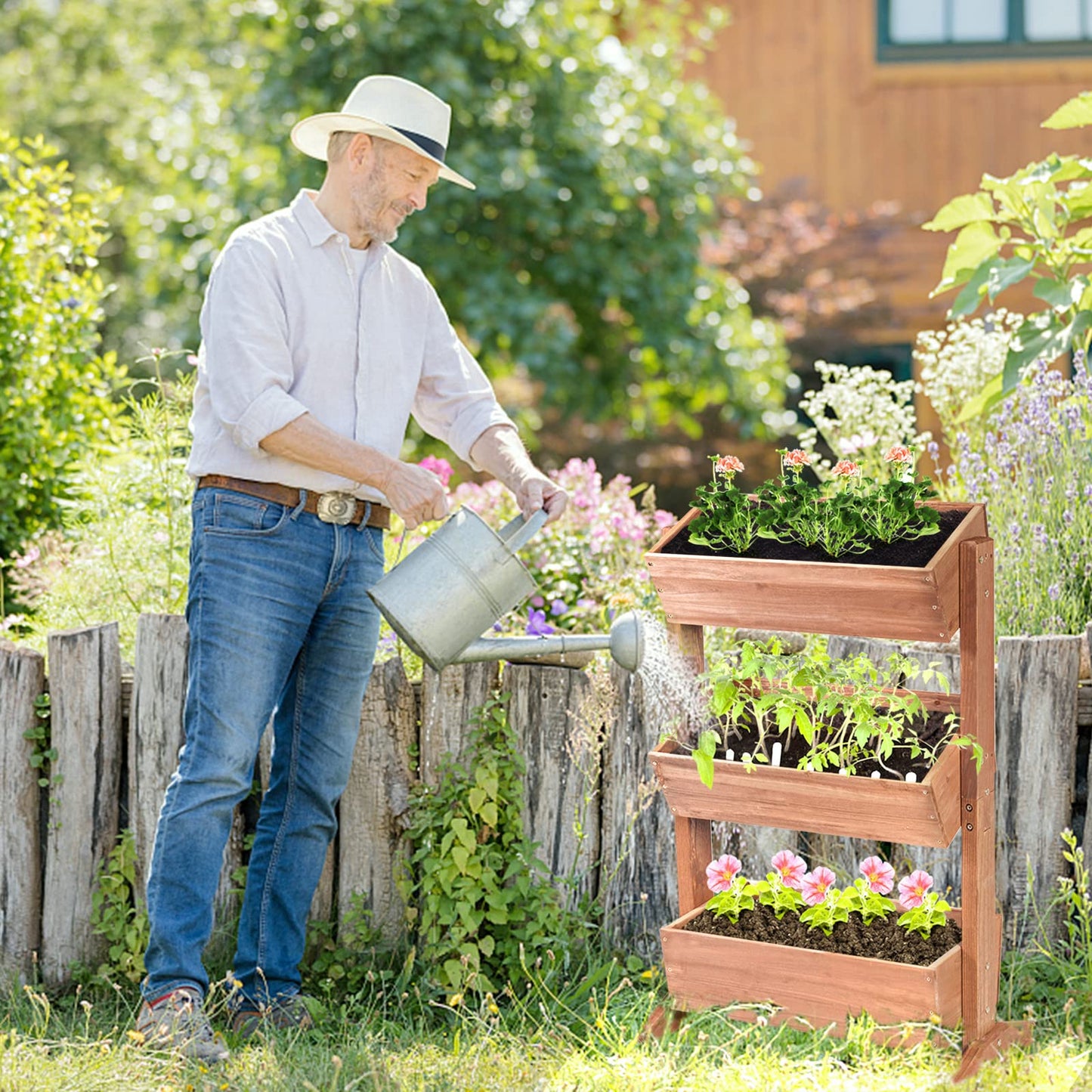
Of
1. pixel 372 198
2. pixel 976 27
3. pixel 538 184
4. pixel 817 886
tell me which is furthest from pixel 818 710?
pixel 976 27

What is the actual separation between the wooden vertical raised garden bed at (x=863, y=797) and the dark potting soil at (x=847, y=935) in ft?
0.21

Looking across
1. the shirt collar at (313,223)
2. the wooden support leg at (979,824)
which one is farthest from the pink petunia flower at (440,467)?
the wooden support leg at (979,824)

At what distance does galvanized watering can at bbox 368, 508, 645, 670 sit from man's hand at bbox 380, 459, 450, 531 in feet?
0.14

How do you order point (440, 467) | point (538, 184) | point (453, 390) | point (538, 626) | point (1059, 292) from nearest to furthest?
point (453, 390) < point (538, 626) < point (1059, 292) < point (440, 467) < point (538, 184)

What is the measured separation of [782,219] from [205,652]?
20.6ft

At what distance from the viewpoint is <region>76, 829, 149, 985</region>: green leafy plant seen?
3.12 meters

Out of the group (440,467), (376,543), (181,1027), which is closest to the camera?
(181,1027)

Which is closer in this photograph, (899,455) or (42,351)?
(899,455)

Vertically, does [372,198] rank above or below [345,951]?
above

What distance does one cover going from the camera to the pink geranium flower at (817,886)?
267 cm

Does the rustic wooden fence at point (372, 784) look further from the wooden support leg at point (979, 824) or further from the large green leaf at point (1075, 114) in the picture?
the large green leaf at point (1075, 114)

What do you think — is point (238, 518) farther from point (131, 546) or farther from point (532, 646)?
point (131, 546)

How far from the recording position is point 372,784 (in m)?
3.20

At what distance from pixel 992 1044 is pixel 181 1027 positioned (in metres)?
1.44
